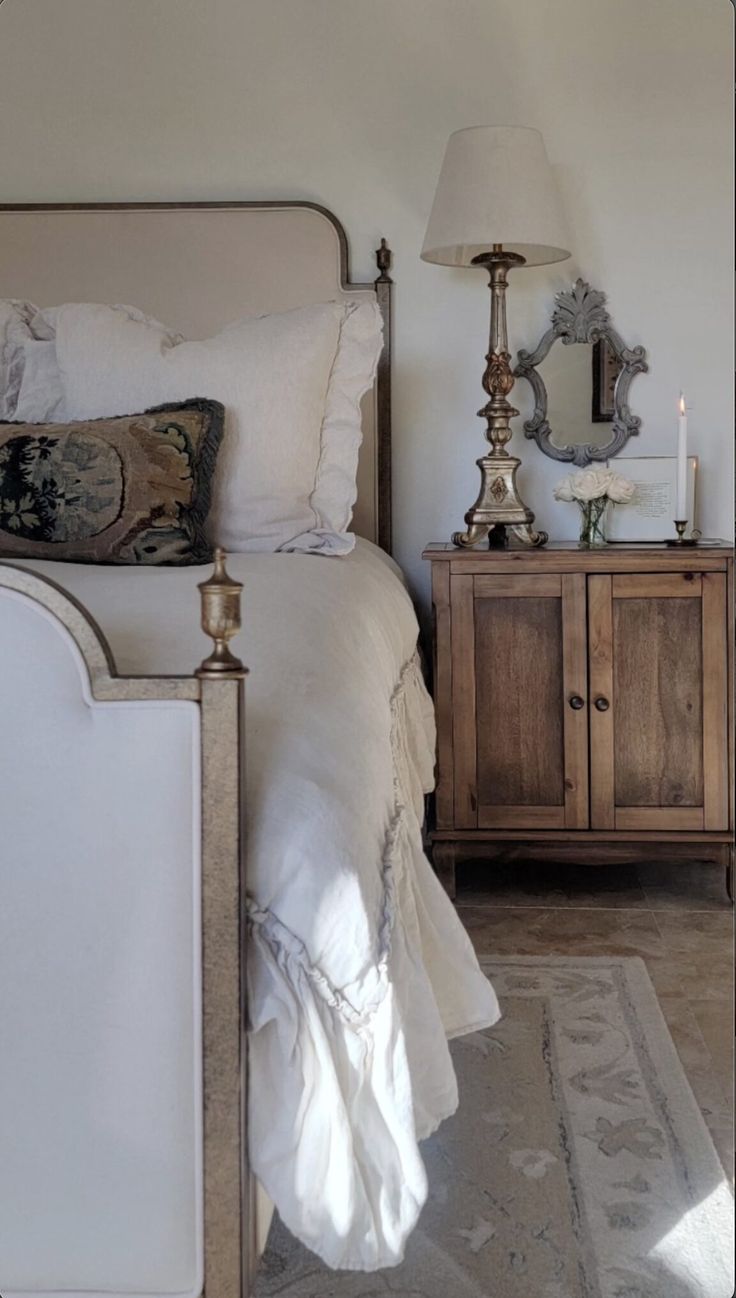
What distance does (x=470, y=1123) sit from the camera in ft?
5.21

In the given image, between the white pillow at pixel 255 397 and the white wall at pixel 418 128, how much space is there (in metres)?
0.62

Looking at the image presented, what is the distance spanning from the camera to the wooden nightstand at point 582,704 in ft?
8.09

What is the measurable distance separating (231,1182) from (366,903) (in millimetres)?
237

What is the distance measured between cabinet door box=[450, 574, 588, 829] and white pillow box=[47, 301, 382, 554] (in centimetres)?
39

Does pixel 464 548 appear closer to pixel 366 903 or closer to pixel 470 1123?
pixel 470 1123

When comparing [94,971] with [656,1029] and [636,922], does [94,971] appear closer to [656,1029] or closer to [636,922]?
[656,1029]

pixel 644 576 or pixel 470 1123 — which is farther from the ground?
pixel 644 576

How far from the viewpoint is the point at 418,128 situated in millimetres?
2791

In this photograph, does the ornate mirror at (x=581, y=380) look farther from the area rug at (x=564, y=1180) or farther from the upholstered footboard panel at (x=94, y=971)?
the upholstered footboard panel at (x=94, y=971)

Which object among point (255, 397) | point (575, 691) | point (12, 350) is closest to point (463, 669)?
point (575, 691)

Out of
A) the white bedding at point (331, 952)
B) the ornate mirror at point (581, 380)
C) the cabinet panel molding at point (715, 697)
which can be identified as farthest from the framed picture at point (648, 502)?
the white bedding at point (331, 952)

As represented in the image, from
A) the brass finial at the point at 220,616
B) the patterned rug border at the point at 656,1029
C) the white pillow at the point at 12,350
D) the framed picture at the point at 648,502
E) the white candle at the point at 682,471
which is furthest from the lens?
the framed picture at the point at 648,502

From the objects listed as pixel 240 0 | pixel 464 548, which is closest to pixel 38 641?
pixel 464 548

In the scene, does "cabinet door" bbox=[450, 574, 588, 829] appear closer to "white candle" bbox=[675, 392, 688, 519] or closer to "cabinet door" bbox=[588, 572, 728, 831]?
"cabinet door" bbox=[588, 572, 728, 831]
